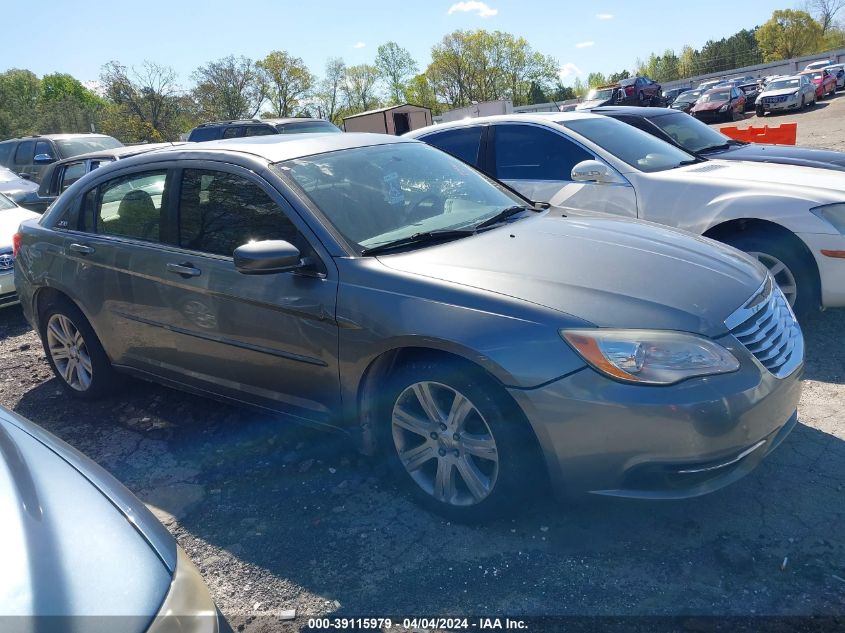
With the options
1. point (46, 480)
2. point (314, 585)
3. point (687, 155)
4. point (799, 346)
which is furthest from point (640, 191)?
point (46, 480)

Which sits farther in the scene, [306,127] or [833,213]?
[306,127]

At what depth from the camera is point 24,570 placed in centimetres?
153

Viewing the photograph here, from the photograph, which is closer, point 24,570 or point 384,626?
point 24,570

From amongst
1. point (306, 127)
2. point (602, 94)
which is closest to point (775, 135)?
point (306, 127)

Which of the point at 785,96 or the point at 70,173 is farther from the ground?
the point at 70,173

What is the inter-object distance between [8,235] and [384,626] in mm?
6756

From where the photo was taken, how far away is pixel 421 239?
324cm

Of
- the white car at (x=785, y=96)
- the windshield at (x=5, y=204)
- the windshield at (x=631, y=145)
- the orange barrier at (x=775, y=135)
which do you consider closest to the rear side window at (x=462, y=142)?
the windshield at (x=631, y=145)

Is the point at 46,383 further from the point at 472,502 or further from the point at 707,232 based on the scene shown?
the point at 707,232

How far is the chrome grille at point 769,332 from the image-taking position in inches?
106

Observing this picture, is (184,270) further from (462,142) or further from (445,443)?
(462,142)

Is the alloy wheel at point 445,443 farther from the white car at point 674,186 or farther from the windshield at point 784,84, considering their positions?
the windshield at point 784,84

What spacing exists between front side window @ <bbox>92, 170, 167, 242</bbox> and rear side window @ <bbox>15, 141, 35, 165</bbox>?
484 inches

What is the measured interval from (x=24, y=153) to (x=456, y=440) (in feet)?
50.1
